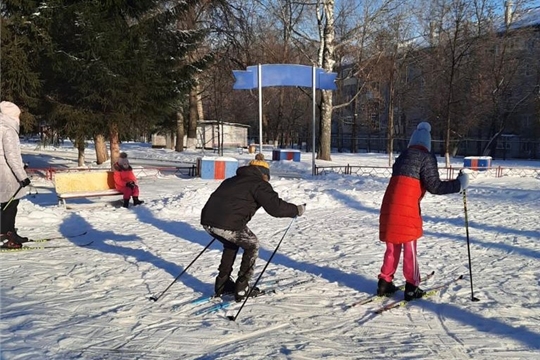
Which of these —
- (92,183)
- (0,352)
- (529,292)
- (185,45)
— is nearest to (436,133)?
(185,45)

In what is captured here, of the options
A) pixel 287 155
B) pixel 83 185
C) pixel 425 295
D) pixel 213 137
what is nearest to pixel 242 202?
pixel 425 295

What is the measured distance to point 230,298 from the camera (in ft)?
18.8

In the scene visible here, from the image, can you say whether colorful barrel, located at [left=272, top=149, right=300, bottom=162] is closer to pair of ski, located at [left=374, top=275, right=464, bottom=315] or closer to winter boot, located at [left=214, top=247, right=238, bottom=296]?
pair of ski, located at [left=374, top=275, right=464, bottom=315]

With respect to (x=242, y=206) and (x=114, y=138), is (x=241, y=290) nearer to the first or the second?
(x=242, y=206)

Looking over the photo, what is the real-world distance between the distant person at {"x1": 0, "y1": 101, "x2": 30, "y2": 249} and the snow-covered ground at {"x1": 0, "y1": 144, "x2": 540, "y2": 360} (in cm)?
55

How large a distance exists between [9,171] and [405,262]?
612 cm

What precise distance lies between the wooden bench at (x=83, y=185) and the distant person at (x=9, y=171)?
408cm

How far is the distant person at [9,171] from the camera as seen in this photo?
7805mm

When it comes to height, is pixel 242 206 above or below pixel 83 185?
above

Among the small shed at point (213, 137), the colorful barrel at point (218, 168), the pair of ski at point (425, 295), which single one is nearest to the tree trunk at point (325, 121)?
the colorful barrel at point (218, 168)

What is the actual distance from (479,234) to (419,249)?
196 cm

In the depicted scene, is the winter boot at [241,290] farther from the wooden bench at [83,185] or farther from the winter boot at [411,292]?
the wooden bench at [83,185]

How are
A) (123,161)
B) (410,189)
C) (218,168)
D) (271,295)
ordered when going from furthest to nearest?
(218,168)
(123,161)
(271,295)
(410,189)

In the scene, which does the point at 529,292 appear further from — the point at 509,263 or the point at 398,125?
the point at 398,125
